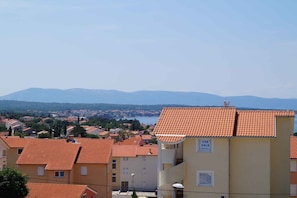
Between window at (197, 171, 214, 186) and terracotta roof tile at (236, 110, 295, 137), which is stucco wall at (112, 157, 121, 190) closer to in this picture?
terracotta roof tile at (236, 110, 295, 137)

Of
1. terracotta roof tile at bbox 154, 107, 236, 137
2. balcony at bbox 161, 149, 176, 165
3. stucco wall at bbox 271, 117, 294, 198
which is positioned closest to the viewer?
terracotta roof tile at bbox 154, 107, 236, 137

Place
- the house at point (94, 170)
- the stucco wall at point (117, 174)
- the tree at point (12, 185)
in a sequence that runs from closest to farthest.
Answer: the tree at point (12, 185) < the house at point (94, 170) < the stucco wall at point (117, 174)

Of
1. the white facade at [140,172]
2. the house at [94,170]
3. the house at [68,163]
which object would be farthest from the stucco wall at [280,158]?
the white facade at [140,172]

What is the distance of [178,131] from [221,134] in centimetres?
185

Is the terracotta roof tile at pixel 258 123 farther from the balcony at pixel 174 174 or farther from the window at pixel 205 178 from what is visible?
the balcony at pixel 174 174

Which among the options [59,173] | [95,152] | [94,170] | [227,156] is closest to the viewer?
[227,156]

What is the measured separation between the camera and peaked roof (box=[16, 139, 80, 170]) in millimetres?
42156

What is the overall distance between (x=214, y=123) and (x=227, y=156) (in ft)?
5.23

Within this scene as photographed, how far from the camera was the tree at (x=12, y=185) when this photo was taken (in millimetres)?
31422

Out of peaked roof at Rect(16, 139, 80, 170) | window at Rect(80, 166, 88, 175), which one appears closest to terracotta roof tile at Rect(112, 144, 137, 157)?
peaked roof at Rect(16, 139, 80, 170)

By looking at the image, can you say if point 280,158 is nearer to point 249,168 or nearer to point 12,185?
point 249,168

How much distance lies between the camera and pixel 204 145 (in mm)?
23703

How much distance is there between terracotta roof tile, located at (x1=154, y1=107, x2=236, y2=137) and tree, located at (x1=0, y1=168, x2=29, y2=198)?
423 inches

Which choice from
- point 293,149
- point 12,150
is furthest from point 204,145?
point 12,150
